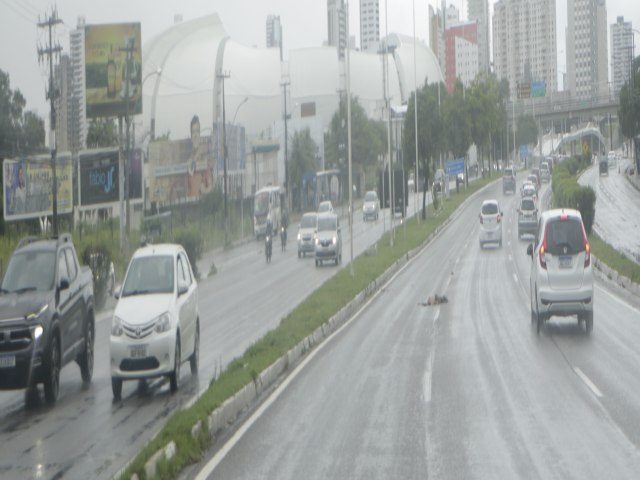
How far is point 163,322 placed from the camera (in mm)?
15031

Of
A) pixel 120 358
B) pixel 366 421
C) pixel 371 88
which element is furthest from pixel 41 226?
pixel 371 88

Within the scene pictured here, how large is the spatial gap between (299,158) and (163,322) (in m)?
76.1

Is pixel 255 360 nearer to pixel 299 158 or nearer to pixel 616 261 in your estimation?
pixel 616 261

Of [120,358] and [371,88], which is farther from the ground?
[371,88]

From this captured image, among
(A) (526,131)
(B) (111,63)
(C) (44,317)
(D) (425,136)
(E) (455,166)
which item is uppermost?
(A) (526,131)

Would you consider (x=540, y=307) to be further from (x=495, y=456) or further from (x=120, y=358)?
(x=495, y=456)

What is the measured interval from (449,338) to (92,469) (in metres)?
11.6

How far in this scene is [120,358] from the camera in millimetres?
14867

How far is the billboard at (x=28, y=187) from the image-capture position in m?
34.8

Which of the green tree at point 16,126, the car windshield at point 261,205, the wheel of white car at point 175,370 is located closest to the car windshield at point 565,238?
the wheel of white car at point 175,370

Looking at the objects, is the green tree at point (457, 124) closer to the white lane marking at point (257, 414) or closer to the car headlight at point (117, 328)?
the white lane marking at point (257, 414)

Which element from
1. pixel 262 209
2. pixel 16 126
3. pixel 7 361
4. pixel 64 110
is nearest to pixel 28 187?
pixel 16 126

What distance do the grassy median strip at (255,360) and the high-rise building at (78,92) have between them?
15.4m

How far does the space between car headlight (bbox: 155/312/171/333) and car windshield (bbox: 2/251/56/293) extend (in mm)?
1836
